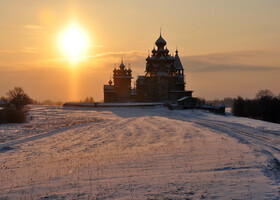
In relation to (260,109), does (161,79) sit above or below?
above

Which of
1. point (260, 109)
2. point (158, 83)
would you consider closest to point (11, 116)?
point (158, 83)

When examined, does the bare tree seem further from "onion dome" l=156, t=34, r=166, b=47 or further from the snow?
the snow

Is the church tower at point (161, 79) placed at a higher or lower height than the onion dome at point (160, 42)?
lower

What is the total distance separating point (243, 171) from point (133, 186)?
15.6 feet

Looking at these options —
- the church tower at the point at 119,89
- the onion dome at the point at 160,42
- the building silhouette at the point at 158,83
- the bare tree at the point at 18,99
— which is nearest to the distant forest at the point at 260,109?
the building silhouette at the point at 158,83

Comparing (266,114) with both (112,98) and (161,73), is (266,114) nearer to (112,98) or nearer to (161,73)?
(161,73)

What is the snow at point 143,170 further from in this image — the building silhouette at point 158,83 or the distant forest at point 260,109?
the distant forest at point 260,109

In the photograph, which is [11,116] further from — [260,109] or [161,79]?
[260,109]

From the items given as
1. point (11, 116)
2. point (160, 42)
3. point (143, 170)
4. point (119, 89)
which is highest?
point (160, 42)

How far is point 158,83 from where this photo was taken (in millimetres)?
69500

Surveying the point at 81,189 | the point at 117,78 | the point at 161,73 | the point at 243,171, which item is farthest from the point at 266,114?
the point at 81,189

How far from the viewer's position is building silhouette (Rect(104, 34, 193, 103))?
69562 millimetres

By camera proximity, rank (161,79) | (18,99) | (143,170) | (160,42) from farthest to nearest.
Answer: (160,42) → (161,79) → (18,99) → (143,170)

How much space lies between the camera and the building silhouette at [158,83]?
228ft
